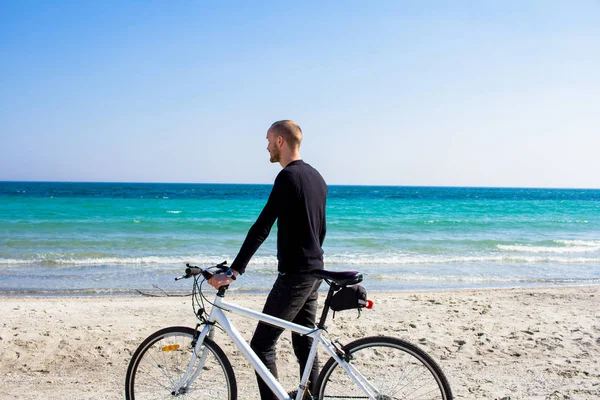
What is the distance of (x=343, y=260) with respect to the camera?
1329 cm

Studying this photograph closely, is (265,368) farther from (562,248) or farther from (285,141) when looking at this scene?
(562,248)

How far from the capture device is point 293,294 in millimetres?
2992

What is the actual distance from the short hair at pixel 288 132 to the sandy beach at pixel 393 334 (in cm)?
218

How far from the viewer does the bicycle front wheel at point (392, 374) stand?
2.72 m

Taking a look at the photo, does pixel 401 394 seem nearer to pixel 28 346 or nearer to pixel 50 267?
pixel 28 346

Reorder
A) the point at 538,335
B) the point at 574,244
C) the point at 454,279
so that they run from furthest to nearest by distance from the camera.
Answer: the point at 574,244 → the point at 454,279 → the point at 538,335

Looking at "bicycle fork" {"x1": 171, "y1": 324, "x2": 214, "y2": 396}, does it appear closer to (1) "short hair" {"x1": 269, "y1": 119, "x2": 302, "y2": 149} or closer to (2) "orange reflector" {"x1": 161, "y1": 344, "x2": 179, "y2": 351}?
(2) "orange reflector" {"x1": 161, "y1": 344, "x2": 179, "y2": 351}

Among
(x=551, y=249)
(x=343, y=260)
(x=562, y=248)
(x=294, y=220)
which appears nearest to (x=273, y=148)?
(x=294, y=220)

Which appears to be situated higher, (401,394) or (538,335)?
(401,394)

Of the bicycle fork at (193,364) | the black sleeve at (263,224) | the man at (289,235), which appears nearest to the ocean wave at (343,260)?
the bicycle fork at (193,364)

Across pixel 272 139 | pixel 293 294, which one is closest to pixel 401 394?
pixel 293 294

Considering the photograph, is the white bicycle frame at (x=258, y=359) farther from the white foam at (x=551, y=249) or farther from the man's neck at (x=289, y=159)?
the white foam at (x=551, y=249)

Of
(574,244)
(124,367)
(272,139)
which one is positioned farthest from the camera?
(574,244)

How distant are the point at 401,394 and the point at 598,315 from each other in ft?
17.4
